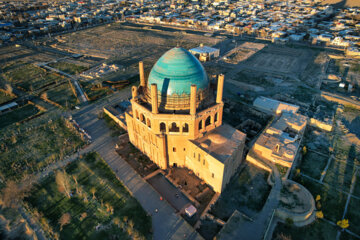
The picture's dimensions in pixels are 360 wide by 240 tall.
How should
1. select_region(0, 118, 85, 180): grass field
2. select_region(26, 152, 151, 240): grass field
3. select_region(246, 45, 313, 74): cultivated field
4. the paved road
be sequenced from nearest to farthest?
the paved road
select_region(26, 152, 151, 240): grass field
select_region(0, 118, 85, 180): grass field
select_region(246, 45, 313, 74): cultivated field

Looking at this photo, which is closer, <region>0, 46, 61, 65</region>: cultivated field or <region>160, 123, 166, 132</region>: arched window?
<region>160, 123, 166, 132</region>: arched window

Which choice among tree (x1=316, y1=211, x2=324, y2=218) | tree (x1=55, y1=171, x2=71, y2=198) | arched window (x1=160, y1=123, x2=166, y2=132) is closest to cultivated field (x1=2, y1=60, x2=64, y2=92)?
tree (x1=55, y1=171, x2=71, y2=198)

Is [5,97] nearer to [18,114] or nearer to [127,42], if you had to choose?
[18,114]

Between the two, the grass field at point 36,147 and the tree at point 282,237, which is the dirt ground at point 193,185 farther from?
the grass field at point 36,147

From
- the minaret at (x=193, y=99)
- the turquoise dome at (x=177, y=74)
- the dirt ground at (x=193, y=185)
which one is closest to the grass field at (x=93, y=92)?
the turquoise dome at (x=177, y=74)

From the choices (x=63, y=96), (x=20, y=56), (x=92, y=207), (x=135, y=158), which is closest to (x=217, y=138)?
(x=135, y=158)

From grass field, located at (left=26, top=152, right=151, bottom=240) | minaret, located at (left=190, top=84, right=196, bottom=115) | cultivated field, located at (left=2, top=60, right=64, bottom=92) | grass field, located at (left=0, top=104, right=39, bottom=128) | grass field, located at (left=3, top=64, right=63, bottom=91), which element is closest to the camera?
grass field, located at (left=26, top=152, right=151, bottom=240)

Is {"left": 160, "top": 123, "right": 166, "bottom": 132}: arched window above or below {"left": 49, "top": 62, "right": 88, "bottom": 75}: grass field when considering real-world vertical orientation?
above

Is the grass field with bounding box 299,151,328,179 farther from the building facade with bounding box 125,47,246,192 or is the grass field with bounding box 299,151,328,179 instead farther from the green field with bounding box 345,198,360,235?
the building facade with bounding box 125,47,246,192
